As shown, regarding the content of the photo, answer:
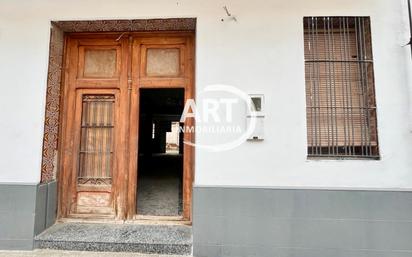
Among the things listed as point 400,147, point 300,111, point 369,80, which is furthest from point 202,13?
point 400,147

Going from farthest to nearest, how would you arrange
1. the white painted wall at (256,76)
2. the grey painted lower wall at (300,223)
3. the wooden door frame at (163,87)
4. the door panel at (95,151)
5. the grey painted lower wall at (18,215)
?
1. the door panel at (95,151)
2. the wooden door frame at (163,87)
3. the grey painted lower wall at (18,215)
4. the white painted wall at (256,76)
5. the grey painted lower wall at (300,223)

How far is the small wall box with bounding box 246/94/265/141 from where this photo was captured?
10.7ft

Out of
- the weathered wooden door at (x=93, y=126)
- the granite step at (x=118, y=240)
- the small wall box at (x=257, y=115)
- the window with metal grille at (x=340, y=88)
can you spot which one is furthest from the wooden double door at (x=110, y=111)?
the window with metal grille at (x=340, y=88)

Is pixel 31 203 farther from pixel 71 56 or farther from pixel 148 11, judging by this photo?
pixel 148 11

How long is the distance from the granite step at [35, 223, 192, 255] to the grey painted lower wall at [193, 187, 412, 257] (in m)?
0.32

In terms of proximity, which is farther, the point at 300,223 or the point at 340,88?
the point at 340,88

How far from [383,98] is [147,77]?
3.20 meters

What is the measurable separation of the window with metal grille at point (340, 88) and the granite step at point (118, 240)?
2.06 metres

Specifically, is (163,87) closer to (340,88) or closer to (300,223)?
(340,88)

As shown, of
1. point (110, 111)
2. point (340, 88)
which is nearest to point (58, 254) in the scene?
point (110, 111)

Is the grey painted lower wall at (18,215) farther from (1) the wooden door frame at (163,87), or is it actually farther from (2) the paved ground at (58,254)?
(1) the wooden door frame at (163,87)

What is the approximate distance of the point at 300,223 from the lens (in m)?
3.15

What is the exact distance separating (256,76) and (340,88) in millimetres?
1160

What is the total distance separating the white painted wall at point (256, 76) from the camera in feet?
10.6
